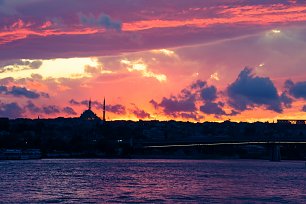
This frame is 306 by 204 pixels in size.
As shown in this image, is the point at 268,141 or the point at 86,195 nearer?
the point at 86,195

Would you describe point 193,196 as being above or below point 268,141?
below

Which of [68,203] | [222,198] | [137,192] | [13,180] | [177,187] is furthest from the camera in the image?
[13,180]

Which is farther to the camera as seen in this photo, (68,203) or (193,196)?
(193,196)

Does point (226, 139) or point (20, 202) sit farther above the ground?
point (226, 139)

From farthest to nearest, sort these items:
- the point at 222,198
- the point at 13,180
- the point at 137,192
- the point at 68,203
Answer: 1. the point at 13,180
2. the point at 137,192
3. the point at 222,198
4. the point at 68,203

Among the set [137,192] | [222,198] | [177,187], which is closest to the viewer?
[222,198]

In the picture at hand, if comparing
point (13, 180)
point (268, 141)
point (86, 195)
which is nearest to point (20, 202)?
point (86, 195)

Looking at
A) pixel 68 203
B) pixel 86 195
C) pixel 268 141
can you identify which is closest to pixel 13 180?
pixel 86 195

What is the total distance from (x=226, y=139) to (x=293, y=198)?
113m

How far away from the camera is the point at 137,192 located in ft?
275

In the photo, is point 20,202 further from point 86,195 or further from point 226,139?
point 226,139

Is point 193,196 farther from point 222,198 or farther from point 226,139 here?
point 226,139

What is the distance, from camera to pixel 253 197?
262 feet

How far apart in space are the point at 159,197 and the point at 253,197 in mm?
8689
